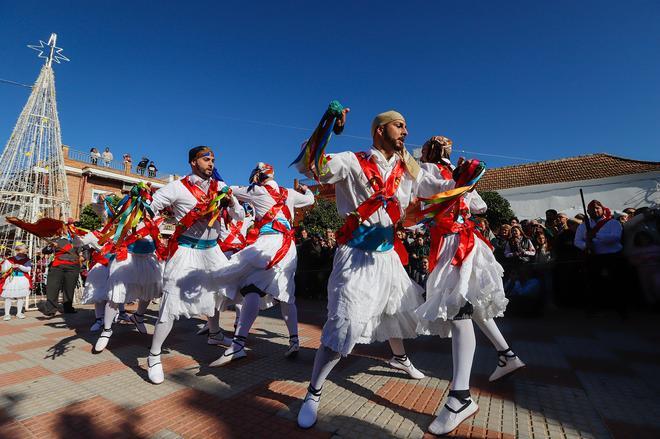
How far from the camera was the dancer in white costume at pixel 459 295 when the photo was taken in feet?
7.21

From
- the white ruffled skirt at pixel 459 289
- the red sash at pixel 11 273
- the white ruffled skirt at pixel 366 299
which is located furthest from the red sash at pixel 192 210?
the red sash at pixel 11 273

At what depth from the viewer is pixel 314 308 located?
7.88m

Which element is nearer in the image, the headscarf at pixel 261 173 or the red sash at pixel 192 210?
the red sash at pixel 192 210

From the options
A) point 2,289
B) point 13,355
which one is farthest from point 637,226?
point 2,289

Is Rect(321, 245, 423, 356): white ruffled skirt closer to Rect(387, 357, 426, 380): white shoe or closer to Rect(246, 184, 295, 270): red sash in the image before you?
Rect(387, 357, 426, 380): white shoe

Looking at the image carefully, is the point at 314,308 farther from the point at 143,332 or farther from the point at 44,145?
the point at 44,145

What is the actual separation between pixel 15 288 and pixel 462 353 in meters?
9.00

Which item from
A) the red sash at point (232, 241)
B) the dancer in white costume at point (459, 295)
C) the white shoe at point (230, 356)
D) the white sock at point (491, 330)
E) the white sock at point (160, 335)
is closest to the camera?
the dancer in white costume at point (459, 295)

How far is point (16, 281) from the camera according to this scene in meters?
7.41

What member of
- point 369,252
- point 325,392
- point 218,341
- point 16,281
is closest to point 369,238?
point 369,252

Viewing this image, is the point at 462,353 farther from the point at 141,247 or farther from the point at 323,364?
the point at 141,247

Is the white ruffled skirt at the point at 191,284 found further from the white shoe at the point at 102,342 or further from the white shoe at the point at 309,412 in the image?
the white shoe at the point at 309,412

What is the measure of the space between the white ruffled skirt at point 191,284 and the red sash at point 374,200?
170cm

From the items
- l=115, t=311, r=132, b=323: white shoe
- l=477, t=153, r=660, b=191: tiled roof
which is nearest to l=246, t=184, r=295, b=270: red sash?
l=115, t=311, r=132, b=323: white shoe
